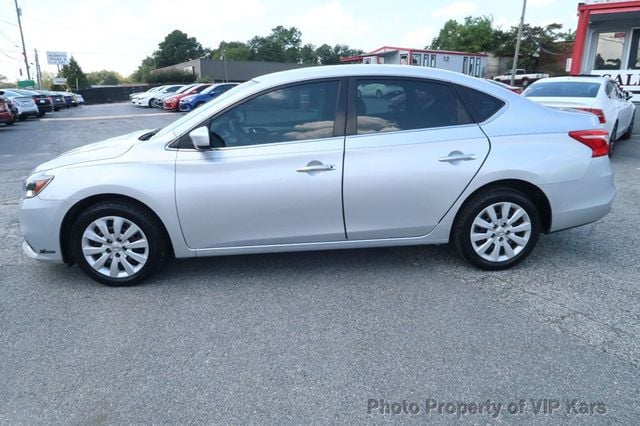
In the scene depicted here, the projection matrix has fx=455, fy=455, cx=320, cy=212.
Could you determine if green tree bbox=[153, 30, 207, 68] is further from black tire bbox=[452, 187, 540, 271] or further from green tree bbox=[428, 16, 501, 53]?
black tire bbox=[452, 187, 540, 271]

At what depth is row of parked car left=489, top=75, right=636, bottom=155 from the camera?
26.1 feet

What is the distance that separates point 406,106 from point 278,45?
119264 millimetres

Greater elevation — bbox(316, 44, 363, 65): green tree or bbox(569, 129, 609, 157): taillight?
bbox(316, 44, 363, 65): green tree

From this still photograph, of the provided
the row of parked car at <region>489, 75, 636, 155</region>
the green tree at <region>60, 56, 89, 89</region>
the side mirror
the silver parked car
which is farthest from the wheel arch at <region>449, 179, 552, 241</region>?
the green tree at <region>60, 56, 89, 89</region>

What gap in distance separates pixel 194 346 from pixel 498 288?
7.70ft

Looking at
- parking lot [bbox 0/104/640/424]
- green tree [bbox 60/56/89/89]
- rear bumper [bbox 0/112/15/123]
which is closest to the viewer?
parking lot [bbox 0/104/640/424]

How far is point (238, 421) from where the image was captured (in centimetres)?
228

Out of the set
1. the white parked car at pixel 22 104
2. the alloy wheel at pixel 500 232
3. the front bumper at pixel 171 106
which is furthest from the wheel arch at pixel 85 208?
the front bumper at pixel 171 106

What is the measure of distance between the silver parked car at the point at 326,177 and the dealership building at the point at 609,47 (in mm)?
15466

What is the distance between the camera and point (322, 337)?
117 inches

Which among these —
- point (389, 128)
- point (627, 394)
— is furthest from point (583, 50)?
point (627, 394)

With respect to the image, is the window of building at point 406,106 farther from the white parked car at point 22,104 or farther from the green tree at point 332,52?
the green tree at point 332,52

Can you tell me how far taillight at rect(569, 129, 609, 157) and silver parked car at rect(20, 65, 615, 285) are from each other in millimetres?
12

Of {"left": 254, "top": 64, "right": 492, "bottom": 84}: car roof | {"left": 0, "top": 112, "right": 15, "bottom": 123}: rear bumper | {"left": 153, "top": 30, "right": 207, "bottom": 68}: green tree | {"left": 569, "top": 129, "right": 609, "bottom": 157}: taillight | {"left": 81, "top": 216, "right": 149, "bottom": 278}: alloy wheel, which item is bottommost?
{"left": 81, "top": 216, "right": 149, "bottom": 278}: alloy wheel
